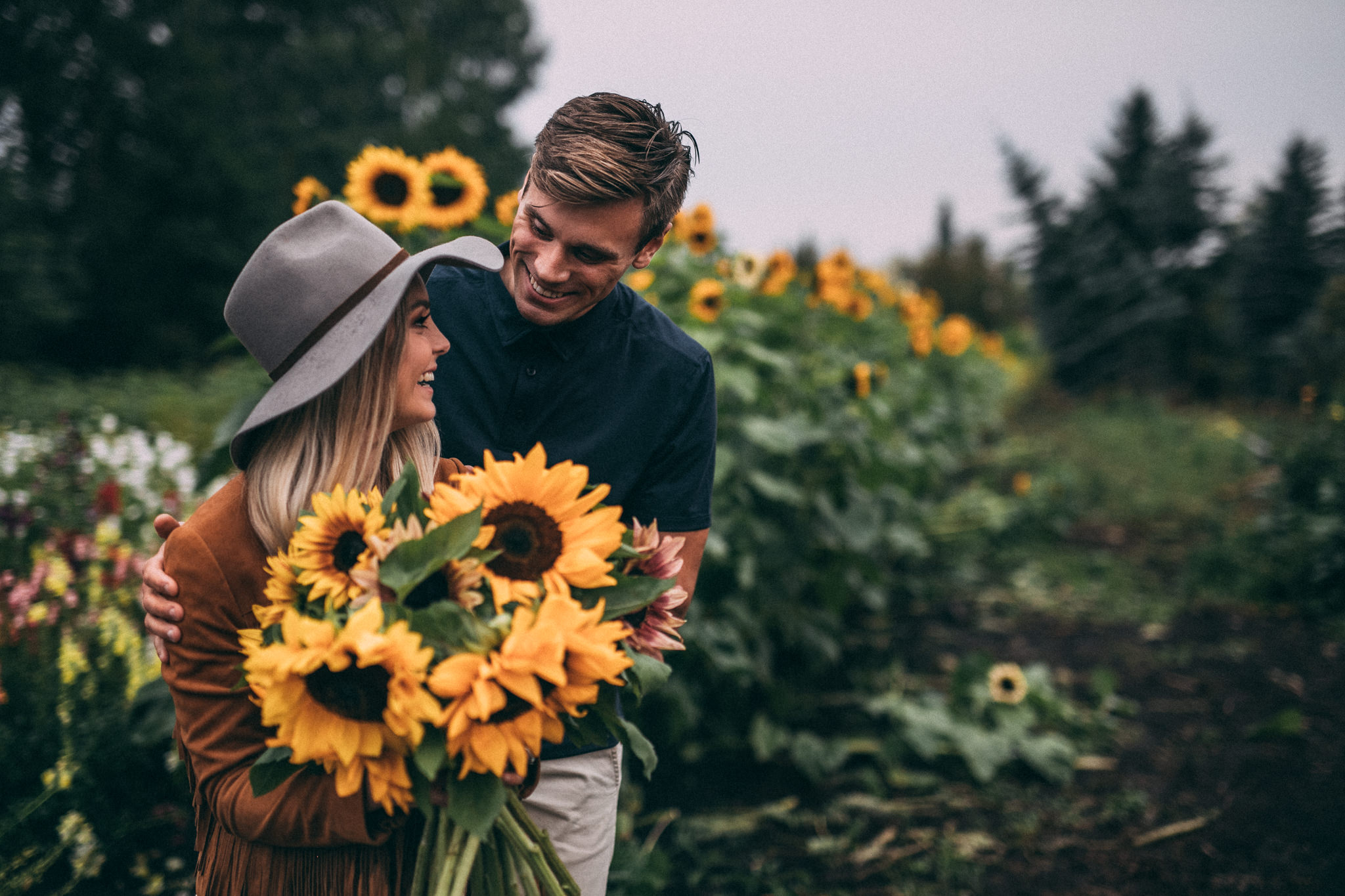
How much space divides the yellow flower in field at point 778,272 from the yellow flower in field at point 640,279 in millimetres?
820

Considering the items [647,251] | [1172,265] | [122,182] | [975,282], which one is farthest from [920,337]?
[975,282]

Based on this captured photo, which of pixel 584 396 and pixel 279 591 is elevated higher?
pixel 584 396

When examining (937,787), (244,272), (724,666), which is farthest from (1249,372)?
(244,272)

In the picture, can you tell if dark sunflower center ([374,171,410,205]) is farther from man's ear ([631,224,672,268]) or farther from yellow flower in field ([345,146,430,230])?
man's ear ([631,224,672,268])

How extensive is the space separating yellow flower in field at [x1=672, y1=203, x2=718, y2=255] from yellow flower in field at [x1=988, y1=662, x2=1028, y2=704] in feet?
7.40

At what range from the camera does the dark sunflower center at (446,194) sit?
2.62 metres

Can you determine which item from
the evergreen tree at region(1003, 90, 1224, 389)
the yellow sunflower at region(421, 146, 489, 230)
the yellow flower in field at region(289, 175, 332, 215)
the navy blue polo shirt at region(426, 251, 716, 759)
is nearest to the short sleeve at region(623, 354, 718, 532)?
the navy blue polo shirt at region(426, 251, 716, 759)

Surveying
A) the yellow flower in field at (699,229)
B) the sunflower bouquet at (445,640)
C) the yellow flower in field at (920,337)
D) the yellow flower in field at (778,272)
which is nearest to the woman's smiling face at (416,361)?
Result: the sunflower bouquet at (445,640)

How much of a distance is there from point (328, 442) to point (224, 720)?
414 mm

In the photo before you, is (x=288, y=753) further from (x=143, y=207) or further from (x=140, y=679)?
(x=143, y=207)

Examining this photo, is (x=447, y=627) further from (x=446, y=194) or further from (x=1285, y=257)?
(x=1285, y=257)

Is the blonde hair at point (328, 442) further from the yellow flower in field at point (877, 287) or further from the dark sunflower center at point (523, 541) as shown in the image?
the yellow flower in field at point (877, 287)

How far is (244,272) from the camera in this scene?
4.15ft

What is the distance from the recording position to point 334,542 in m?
1.03
